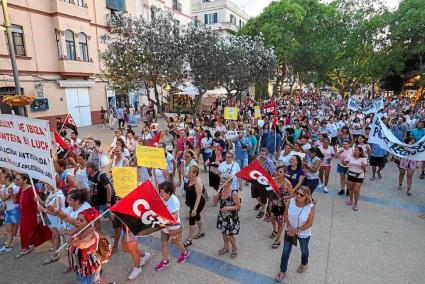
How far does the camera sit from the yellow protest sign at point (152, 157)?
5539 mm

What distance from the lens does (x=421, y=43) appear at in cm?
2786

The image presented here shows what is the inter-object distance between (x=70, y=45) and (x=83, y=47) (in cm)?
125

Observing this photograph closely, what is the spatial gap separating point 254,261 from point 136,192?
8.58 ft

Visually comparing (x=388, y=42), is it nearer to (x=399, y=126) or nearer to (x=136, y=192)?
(x=399, y=126)

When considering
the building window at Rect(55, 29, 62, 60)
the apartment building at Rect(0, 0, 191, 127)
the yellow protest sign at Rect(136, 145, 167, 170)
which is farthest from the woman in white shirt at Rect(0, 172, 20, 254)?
the building window at Rect(55, 29, 62, 60)

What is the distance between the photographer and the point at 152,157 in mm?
5652

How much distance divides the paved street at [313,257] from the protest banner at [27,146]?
176cm

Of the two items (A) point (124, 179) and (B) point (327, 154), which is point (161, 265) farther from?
(B) point (327, 154)

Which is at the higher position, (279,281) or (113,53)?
(113,53)

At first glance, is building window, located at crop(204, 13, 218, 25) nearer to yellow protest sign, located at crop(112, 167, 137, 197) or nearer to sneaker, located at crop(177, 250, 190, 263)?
yellow protest sign, located at crop(112, 167, 137, 197)

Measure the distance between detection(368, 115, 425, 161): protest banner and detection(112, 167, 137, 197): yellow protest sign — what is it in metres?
6.27

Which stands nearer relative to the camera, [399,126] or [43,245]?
[43,245]

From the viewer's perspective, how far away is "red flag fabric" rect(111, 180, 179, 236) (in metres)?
3.73

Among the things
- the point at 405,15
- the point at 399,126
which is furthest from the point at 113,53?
the point at 405,15
